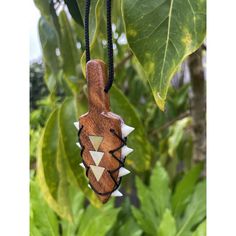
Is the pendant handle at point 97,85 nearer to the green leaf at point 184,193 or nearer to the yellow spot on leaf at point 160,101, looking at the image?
the yellow spot on leaf at point 160,101

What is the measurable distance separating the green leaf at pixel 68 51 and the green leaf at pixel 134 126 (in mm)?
70

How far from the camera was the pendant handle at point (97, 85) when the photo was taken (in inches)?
15.3

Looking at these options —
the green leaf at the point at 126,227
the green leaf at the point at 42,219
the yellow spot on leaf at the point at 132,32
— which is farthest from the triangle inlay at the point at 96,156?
the green leaf at the point at 126,227

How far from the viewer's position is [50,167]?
0.59 meters

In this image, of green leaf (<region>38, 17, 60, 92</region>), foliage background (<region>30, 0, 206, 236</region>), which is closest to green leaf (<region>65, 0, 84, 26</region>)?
foliage background (<region>30, 0, 206, 236</region>)

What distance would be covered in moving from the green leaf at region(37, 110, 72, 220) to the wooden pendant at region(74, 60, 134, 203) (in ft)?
0.55

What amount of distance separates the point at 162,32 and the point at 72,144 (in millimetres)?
236

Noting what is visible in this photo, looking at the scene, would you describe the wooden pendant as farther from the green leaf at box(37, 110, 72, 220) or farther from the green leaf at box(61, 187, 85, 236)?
the green leaf at box(61, 187, 85, 236)

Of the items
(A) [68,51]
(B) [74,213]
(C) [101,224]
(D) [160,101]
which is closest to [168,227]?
(C) [101,224]

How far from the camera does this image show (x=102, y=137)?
400 millimetres

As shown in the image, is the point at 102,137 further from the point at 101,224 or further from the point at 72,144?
the point at 101,224
